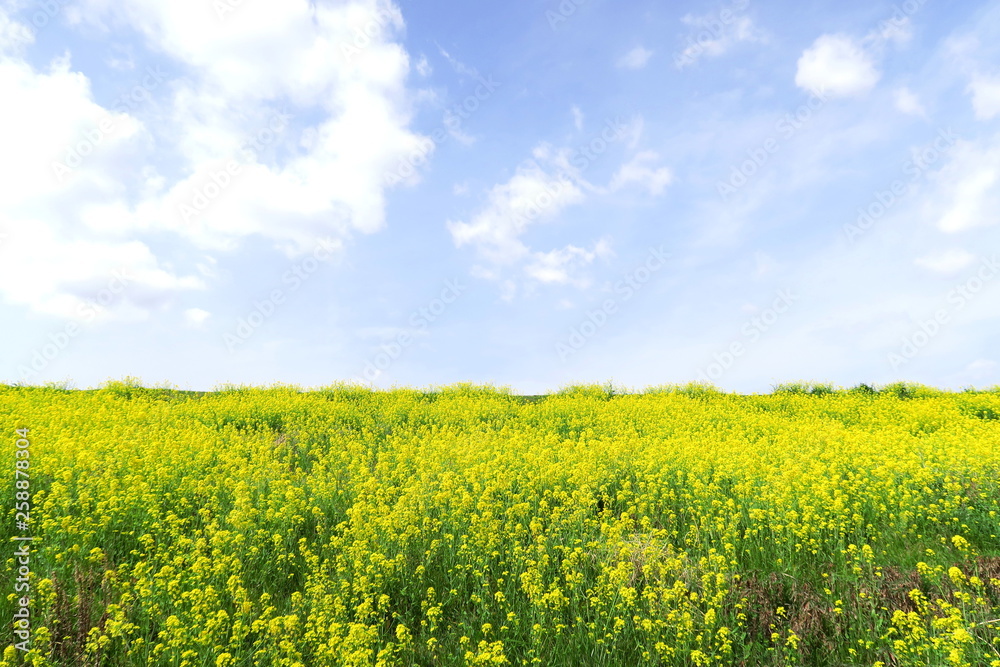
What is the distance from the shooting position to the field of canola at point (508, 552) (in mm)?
4473

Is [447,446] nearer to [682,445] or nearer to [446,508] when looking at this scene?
[446,508]

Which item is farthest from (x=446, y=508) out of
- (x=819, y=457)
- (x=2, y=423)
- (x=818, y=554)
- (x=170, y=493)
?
(x=2, y=423)

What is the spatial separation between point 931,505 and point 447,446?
293 inches

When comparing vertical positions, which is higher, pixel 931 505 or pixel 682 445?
pixel 682 445

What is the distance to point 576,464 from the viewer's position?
28.5ft

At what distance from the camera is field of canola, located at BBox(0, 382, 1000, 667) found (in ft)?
14.7

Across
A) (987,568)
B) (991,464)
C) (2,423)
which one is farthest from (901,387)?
(2,423)

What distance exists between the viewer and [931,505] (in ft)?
22.1

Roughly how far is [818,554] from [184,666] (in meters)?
6.52

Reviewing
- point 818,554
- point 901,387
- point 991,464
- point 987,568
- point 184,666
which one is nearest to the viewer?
point 184,666

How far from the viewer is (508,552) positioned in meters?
5.81

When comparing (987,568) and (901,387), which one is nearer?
(987,568)

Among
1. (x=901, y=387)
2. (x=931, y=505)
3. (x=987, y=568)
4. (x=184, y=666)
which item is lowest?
(x=184, y=666)

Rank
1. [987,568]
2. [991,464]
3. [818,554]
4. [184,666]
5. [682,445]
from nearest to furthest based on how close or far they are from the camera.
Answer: [184,666] → [987,568] → [818,554] → [991,464] → [682,445]
